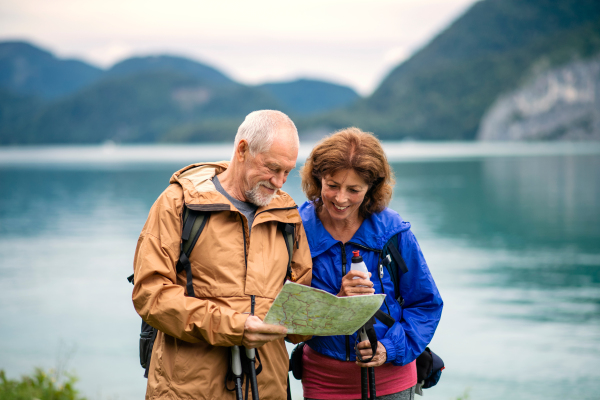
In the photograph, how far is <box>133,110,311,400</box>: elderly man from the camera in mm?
2434

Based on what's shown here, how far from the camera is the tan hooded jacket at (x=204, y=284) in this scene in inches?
95.6

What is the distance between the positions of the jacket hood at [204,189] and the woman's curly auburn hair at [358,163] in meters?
0.29

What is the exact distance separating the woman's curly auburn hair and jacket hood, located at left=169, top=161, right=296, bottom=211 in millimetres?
287

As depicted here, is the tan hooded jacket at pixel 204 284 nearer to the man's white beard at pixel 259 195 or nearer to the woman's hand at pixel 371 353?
the man's white beard at pixel 259 195

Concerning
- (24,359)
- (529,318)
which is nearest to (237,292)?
(24,359)

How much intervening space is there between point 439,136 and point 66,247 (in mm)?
174863

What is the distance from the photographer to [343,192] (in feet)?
9.43

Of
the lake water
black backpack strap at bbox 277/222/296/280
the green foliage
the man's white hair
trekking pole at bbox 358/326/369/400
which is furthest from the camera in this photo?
the lake water

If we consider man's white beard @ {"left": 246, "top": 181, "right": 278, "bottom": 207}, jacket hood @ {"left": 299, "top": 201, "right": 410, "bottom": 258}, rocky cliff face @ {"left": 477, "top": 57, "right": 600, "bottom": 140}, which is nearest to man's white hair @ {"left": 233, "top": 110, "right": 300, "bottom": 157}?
man's white beard @ {"left": 246, "top": 181, "right": 278, "bottom": 207}

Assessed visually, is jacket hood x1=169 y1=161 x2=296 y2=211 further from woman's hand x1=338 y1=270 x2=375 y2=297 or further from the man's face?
woman's hand x1=338 y1=270 x2=375 y2=297

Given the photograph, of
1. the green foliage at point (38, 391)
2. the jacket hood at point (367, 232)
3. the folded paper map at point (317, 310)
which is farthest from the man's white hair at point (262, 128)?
the green foliage at point (38, 391)

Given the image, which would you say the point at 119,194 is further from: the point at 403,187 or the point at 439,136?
the point at 439,136

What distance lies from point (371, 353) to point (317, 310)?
47cm

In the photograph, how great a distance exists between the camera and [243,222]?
2.61 m
